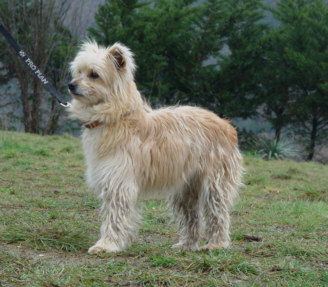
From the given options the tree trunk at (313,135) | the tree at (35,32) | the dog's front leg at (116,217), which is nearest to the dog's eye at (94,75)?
the dog's front leg at (116,217)

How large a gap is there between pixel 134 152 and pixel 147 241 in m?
1.21

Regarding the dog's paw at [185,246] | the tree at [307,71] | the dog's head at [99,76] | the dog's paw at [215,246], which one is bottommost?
the dog's paw at [185,246]

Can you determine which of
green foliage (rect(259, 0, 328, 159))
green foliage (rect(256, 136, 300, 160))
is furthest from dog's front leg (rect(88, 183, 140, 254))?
green foliage (rect(259, 0, 328, 159))

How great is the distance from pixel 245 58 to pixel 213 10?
2754 millimetres

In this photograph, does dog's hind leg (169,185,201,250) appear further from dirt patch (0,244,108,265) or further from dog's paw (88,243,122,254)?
dirt patch (0,244,108,265)

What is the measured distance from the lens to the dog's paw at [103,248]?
4.44 metres

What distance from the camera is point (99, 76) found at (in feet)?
15.2

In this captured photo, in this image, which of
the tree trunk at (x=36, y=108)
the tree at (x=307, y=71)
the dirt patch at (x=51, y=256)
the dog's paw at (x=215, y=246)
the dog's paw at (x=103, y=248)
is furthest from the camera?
the tree at (x=307, y=71)

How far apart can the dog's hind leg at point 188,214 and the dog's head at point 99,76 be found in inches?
48.7

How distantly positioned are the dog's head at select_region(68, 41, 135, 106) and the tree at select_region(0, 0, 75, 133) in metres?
15.8

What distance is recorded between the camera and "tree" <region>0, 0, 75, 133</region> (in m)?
20.1

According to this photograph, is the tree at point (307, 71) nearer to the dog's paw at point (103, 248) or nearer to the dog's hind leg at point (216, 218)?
the dog's hind leg at point (216, 218)

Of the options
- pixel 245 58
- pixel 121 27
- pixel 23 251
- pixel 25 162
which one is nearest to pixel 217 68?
pixel 245 58

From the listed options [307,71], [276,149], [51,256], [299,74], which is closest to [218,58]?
[299,74]
